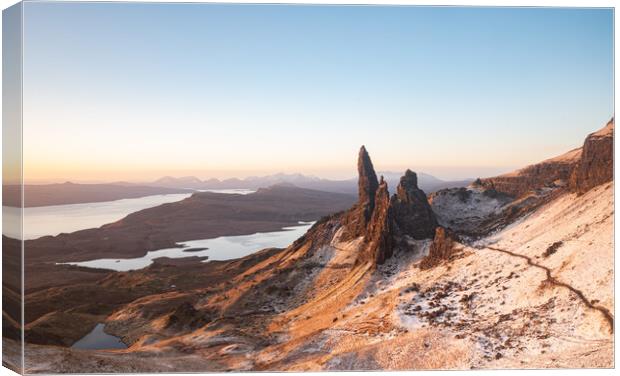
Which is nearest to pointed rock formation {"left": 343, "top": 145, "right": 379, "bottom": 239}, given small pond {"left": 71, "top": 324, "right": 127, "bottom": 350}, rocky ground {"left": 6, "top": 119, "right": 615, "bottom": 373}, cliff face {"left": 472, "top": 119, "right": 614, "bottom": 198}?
rocky ground {"left": 6, "top": 119, "right": 615, "bottom": 373}

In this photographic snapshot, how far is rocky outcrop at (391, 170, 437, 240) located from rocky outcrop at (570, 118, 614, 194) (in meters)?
15.0

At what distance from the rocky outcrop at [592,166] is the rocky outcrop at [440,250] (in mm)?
12126

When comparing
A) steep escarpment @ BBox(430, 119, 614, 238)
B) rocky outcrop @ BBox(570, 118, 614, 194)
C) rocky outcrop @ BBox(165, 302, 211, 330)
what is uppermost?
rocky outcrop @ BBox(570, 118, 614, 194)

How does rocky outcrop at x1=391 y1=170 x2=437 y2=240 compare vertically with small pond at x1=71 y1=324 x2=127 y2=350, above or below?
above

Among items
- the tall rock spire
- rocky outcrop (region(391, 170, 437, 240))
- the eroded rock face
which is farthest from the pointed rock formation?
rocky outcrop (region(391, 170, 437, 240))

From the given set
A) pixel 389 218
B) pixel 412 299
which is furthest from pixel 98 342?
pixel 412 299

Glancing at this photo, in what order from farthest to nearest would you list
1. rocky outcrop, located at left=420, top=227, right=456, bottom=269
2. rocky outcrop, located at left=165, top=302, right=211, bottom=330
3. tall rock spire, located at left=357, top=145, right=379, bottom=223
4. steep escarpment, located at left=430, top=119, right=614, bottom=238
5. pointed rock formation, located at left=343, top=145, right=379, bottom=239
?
tall rock spire, located at left=357, top=145, right=379, bottom=223 < pointed rock formation, located at left=343, top=145, right=379, bottom=239 < rocky outcrop, located at left=165, top=302, right=211, bottom=330 < rocky outcrop, located at left=420, top=227, right=456, bottom=269 < steep escarpment, located at left=430, top=119, right=614, bottom=238

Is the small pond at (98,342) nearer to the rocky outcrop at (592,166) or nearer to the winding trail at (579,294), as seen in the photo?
the winding trail at (579,294)

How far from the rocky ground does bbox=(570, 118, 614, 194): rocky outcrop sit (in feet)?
0.54

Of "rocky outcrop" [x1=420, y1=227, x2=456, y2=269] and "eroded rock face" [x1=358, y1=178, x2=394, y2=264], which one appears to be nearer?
"rocky outcrop" [x1=420, y1=227, x2=456, y2=269]

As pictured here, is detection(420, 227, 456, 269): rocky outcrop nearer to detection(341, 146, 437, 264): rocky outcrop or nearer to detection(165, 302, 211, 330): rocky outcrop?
detection(341, 146, 437, 264): rocky outcrop

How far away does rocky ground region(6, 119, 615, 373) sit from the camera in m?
22.0

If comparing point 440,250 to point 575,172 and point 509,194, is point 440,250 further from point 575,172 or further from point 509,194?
point 509,194

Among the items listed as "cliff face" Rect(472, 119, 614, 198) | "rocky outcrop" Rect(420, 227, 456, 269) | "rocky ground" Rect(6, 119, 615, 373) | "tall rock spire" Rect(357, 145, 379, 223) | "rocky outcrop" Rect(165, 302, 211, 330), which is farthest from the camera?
"tall rock spire" Rect(357, 145, 379, 223)
